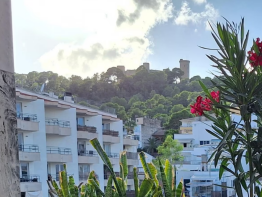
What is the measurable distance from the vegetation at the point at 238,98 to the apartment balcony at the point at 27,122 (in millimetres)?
6827

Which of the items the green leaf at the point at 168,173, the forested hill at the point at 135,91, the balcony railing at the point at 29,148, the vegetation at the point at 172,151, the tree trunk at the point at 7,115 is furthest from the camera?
the forested hill at the point at 135,91

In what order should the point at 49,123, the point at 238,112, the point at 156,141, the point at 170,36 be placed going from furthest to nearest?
the point at 156,141, the point at 49,123, the point at 170,36, the point at 238,112

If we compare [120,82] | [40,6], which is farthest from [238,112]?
[120,82]

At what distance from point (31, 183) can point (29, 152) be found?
2.35 ft

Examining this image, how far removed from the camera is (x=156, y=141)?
20.9 metres

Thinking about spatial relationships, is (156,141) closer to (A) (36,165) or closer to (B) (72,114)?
(B) (72,114)

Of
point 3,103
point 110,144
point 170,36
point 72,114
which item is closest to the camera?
point 3,103

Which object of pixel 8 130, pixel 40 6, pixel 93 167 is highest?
pixel 40 6

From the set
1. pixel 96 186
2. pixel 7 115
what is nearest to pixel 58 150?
pixel 96 186

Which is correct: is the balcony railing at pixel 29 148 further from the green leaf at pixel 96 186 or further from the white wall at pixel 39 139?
the green leaf at pixel 96 186

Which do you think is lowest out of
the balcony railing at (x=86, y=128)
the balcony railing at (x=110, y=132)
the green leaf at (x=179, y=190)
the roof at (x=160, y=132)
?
the roof at (x=160, y=132)

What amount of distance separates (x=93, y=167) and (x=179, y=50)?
7457 millimetres

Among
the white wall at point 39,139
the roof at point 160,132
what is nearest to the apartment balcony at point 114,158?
the white wall at point 39,139

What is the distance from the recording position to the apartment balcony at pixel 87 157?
9.69 m
